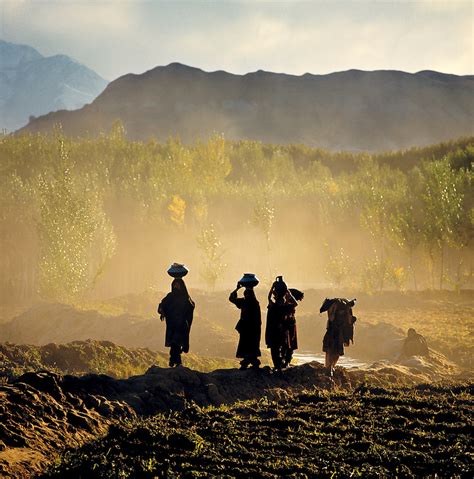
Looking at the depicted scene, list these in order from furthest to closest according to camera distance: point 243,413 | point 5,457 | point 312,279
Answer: point 312,279 → point 243,413 → point 5,457

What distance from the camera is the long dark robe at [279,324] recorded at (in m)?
15.7

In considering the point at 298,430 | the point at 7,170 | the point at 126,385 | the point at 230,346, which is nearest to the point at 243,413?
the point at 298,430

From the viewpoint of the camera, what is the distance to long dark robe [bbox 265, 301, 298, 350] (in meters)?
15.7

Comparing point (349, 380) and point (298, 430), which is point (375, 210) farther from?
point (298, 430)

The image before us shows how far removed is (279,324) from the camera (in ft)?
51.6

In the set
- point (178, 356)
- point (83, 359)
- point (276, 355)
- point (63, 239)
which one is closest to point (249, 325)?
point (276, 355)

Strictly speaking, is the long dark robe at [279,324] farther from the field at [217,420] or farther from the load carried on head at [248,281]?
the load carried on head at [248,281]

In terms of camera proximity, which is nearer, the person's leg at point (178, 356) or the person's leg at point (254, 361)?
the person's leg at point (254, 361)

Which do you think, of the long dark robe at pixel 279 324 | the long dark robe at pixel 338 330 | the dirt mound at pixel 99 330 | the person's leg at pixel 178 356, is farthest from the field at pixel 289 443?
the dirt mound at pixel 99 330

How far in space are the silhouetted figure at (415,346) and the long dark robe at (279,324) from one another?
1115cm

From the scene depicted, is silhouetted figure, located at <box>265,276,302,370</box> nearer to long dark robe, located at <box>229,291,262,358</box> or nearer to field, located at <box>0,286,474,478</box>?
long dark robe, located at <box>229,291,262,358</box>

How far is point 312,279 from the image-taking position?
2249 inches

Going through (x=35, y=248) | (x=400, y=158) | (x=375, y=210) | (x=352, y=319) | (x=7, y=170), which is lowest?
(x=352, y=319)

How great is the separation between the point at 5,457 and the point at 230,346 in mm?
21355
